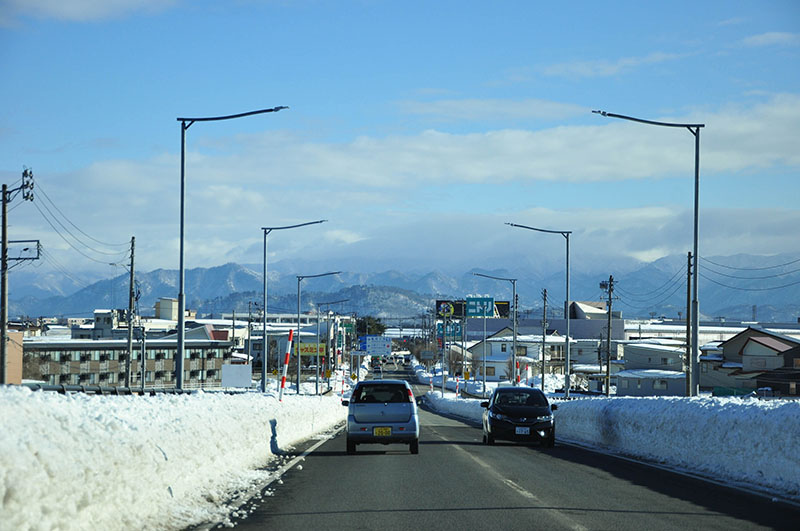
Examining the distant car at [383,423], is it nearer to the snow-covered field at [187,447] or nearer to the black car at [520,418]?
the snow-covered field at [187,447]

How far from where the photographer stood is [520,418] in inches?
1054

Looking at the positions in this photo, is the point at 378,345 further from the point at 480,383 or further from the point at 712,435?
the point at 712,435

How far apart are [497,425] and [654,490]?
11796mm

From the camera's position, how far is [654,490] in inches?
601

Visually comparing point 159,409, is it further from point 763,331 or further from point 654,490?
point 763,331

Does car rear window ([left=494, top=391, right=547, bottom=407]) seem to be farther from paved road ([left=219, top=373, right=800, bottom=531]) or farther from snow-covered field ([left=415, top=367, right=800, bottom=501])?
paved road ([left=219, top=373, right=800, bottom=531])

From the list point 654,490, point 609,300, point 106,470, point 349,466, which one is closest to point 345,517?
point 106,470

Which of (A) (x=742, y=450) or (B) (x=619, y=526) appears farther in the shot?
(A) (x=742, y=450)

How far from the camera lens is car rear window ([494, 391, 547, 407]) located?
90.1 feet

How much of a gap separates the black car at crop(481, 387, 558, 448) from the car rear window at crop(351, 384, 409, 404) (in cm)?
429

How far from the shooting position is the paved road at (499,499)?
11.4 m

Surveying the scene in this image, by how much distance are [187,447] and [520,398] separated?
52.2 feet

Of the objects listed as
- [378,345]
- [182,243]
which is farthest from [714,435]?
[378,345]

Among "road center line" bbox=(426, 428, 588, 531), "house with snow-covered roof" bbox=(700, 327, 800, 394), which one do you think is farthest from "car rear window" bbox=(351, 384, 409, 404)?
"house with snow-covered roof" bbox=(700, 327, 800, 394)
